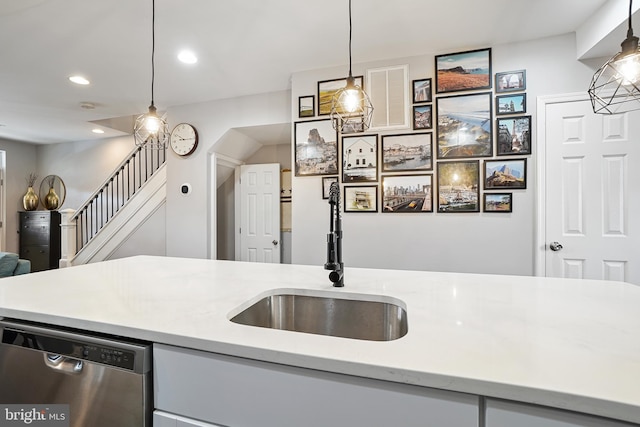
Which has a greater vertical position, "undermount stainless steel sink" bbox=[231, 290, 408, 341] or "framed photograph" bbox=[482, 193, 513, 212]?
"framed photograph" bbox=[482, 193, 513, 212]

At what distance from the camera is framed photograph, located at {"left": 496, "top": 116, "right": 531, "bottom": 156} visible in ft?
8.55

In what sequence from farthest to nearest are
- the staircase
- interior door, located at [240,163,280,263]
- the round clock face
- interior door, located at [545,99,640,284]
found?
the staircase, interior door, located at [240,163,280,263], the round clock face, interior door, located at [545,99,640,284]

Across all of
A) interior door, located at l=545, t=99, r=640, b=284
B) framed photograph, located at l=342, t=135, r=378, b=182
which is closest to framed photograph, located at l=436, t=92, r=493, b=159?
interior door, located at l=545, t=99, r=640, b=284

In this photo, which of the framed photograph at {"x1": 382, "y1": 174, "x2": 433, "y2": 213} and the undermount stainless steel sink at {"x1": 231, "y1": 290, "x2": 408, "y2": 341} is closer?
the undermount stainless steel sink at {"x1": 231, "y1": 290, "x2": 408, "y2": 341}

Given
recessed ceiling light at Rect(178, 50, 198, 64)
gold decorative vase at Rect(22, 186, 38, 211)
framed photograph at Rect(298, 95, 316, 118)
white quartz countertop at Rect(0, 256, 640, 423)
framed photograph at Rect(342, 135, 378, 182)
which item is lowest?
white quartz countertop at Rect(0, 256, 640, 423)

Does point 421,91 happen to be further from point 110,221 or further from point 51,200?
point 51,200

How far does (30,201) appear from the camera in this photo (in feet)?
19.9

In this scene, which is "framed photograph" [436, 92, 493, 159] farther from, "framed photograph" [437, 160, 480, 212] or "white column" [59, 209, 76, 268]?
"white column" [59, 209, 76, 268]

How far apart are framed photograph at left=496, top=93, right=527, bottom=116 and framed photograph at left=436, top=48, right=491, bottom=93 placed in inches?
6.6

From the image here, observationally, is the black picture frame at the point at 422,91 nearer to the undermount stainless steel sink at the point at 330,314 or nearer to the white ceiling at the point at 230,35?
the white ceiling at the point at 230,35

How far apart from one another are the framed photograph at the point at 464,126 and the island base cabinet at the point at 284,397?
8.33 ft

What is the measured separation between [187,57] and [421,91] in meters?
2.22

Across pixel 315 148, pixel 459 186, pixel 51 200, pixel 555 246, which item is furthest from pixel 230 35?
pixel 51 200

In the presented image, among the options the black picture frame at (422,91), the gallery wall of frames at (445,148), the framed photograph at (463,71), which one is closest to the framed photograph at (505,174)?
the gallery wall of frames at (445,148)
